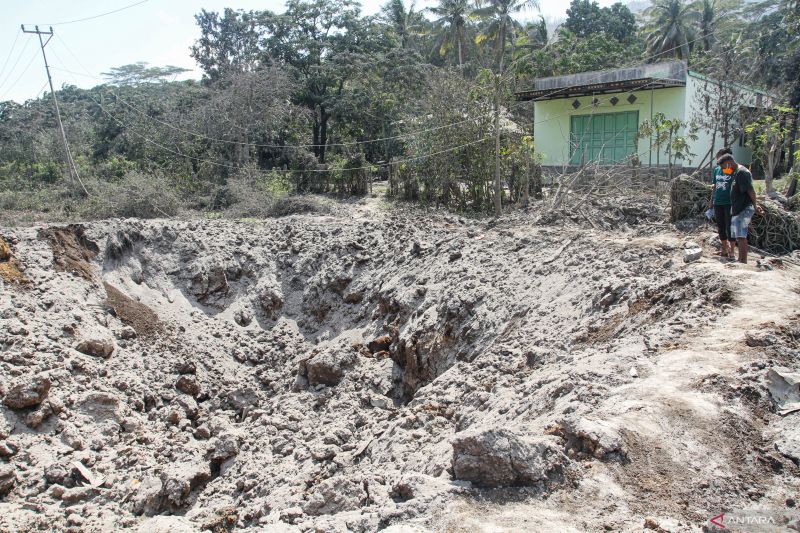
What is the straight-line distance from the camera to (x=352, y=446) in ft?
20.5

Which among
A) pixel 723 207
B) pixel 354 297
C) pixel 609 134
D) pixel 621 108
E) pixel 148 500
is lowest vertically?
pixel 148 500

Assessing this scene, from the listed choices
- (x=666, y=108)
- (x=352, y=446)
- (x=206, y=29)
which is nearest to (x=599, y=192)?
(x=666, y=108)

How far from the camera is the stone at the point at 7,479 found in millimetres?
5977

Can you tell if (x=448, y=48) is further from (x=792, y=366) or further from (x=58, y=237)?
(x=792, y=366)

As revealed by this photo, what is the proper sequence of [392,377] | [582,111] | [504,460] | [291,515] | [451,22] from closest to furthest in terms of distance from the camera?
[504,460] → [291,515] → [392,377] → [582,111] → [451,22]

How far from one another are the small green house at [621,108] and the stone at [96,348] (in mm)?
11047

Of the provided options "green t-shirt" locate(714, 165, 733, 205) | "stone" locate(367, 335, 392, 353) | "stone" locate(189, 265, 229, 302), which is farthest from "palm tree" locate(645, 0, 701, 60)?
"stone" locate(367, 335, 392, 353)

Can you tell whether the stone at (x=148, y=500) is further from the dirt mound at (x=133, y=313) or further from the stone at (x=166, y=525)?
the dirt mound at (x=133, y=313)

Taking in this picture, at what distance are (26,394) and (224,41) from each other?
69.7 feet

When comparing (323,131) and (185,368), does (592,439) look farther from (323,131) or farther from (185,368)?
(323,131)

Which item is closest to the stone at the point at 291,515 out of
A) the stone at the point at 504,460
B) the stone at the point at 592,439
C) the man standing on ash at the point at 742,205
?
the stone at the point at 504,460

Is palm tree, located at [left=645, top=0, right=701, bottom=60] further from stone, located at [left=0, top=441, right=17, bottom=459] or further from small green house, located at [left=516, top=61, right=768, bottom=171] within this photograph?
stone, located at [left=0, top=441, right=17, bottom=459]

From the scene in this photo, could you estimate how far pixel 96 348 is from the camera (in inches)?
318

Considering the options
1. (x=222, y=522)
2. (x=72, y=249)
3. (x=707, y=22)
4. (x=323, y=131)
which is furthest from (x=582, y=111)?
(x=707, y=22)
